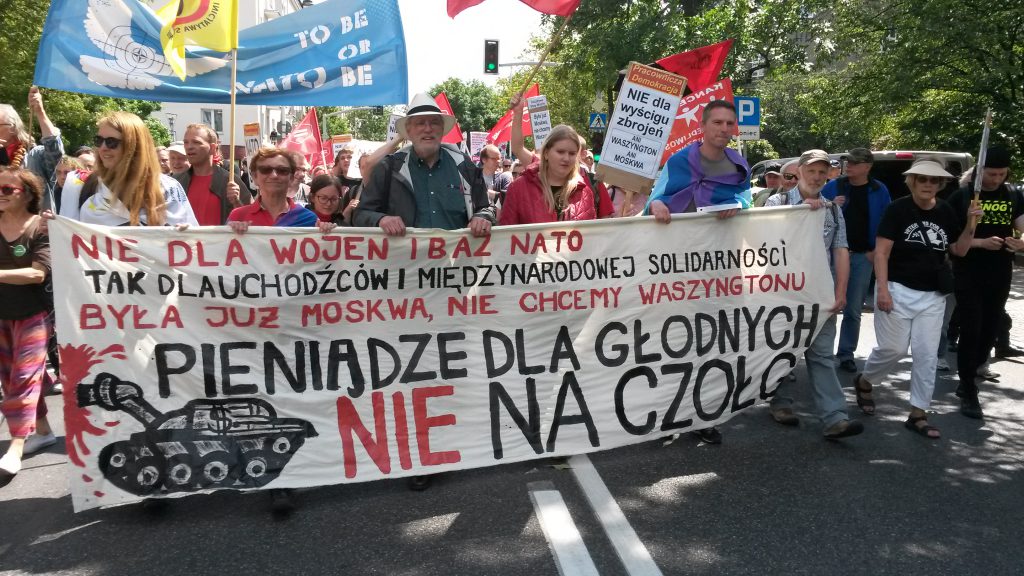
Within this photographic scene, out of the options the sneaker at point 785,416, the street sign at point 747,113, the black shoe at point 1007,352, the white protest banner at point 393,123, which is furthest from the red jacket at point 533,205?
the street sign at point 747,113

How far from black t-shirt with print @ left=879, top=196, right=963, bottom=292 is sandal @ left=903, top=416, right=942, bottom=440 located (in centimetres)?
84

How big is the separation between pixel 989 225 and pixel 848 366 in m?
1.69

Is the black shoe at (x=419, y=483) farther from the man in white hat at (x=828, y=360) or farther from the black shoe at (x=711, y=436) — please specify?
the man in white hat at (x=828, y=360)

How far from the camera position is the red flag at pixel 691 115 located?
8.43m

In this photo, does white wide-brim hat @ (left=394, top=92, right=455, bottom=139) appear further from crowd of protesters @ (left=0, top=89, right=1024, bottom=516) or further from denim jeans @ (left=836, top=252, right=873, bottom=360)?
denim jeans @ (left=836, top=252, right=873, bottom=360)

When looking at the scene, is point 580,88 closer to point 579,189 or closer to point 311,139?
point 311,139

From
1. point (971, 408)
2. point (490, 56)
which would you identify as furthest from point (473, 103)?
point (971, 408)

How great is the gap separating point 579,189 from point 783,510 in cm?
220

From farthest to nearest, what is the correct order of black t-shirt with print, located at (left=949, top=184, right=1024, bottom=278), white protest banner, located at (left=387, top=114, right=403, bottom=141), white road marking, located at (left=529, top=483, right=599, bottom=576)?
1. black t-shirt with print, located at (left=949, top=184, right=1024, bottom=278)
2. white protest banner, located at (left=387, top=114, right=403, bottom=141)
3. white road marking, located at (left=529, top=483, right=599, bottom=576)

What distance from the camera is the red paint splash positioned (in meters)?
3.81

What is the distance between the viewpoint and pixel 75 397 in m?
3.84

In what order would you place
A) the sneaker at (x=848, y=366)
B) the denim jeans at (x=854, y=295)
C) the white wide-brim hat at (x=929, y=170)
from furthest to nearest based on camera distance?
the sneaker at (x=848, y=366)
the denim jeans at (x=854, y=295)
the white wide-brim hat at (x=929, y=170)

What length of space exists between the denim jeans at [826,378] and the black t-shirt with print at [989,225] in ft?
5.23

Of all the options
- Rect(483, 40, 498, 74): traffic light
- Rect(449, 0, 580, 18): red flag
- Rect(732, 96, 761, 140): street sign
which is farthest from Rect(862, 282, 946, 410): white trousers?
Rect(483, 40, 498, 74): traffic light
